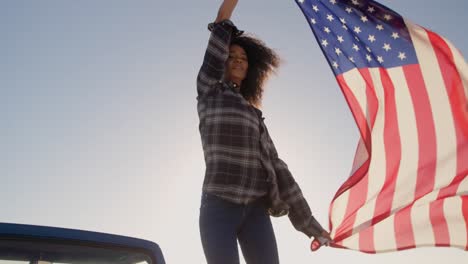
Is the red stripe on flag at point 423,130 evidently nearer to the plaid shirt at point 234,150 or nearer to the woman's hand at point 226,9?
the plaid shirt at point 234,150

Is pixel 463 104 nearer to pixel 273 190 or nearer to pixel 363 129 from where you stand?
pixel 363 129

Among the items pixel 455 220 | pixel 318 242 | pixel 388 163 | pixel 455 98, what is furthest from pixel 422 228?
pixel 455 98

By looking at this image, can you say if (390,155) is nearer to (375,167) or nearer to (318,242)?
(375,167)

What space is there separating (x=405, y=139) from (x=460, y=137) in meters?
0.41

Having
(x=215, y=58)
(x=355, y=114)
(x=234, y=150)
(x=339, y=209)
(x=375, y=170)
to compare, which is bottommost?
(x=339, y=209)

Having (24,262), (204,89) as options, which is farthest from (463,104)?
(24,262)

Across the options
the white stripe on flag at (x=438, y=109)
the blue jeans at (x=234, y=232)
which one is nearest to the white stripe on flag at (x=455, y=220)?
the white stripe on flag at (x=438, y=109)

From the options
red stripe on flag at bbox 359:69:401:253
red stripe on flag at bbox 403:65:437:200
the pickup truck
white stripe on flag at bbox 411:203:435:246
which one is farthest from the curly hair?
the pickup truck

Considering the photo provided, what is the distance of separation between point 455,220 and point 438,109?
877 millimetres

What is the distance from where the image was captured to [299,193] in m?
3.17

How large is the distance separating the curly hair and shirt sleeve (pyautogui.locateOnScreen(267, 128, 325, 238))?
708 millimetres

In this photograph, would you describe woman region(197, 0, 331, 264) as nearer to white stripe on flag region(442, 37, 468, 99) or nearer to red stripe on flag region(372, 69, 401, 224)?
red stripe on flag region(372, 69, 401, 224)

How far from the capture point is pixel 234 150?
2840mm

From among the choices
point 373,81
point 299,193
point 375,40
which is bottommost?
point 299,193
